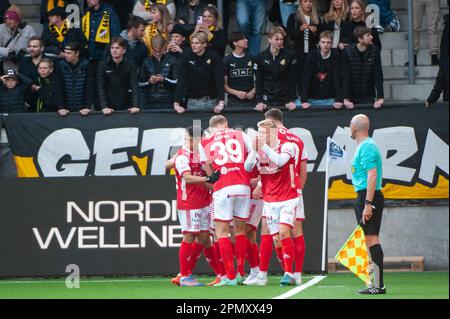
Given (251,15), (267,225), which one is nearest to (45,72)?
(251,15)

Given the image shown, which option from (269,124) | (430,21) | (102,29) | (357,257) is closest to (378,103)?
(430,21)

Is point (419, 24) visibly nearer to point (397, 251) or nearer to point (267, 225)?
point (397, 251)

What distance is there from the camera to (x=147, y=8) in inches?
837

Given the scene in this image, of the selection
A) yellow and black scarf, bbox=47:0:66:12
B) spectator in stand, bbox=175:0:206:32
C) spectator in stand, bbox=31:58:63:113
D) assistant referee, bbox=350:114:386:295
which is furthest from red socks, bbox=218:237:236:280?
yellow and black scarf, bbox=47:0:66:12

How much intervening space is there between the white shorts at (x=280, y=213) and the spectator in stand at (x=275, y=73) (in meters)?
4.22

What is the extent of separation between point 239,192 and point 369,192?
2448 mm

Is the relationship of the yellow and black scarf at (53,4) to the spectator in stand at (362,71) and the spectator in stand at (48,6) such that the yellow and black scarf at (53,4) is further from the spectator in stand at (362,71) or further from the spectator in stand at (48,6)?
the spectator in stand at (362,71)

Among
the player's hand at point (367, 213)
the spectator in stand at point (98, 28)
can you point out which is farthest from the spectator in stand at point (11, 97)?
the player's hand at point (367, 213)

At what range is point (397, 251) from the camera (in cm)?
1875

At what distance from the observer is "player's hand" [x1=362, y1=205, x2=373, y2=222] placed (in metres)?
13.1

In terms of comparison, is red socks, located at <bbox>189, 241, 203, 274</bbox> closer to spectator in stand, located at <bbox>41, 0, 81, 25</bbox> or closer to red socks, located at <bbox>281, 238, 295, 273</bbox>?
red socks, located at <bbox>281, 238, 295, 273</bbox>

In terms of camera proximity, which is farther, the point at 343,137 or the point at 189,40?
the point at 189,40

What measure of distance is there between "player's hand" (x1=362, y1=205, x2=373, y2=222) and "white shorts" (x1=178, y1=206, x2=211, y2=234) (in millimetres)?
3045
